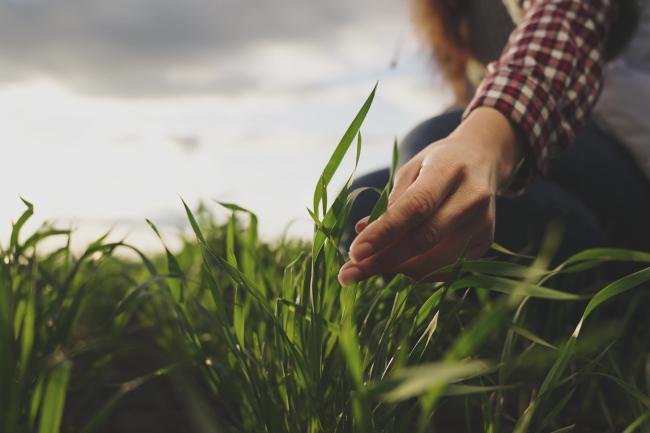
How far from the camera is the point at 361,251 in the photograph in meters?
0.63

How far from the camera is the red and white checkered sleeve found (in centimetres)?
99

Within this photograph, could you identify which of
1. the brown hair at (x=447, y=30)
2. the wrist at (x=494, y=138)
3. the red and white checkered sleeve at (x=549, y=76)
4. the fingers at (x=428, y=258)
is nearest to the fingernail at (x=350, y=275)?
the fingers at (x=428, y=258)

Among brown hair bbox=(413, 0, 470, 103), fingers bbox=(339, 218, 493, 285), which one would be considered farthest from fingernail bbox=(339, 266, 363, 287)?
brown hair bbox=(413, 0, 470, 103)

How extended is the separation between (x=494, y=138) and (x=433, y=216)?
26 cm

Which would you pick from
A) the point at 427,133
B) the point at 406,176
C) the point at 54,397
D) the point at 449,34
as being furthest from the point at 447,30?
the point at 54,397

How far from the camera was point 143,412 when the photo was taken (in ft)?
4.09

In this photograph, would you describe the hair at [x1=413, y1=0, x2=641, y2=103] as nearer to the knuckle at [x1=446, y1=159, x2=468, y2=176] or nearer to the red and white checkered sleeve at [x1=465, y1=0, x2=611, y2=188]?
→ the red and white checkered sleeve at [x1=465, y1=0, x2=611, y2=188]

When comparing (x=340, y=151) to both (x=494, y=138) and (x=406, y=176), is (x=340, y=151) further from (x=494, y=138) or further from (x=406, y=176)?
(x=494, y=138)

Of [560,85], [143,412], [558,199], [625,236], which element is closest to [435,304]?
[560,85]

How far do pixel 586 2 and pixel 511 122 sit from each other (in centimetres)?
47

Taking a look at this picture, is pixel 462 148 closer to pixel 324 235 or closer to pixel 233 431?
pixel 324 235

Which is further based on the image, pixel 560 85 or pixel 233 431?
pixel 560 85

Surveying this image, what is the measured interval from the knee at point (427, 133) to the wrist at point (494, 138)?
0.45m

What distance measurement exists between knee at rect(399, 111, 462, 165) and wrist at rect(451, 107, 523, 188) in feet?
1.46
